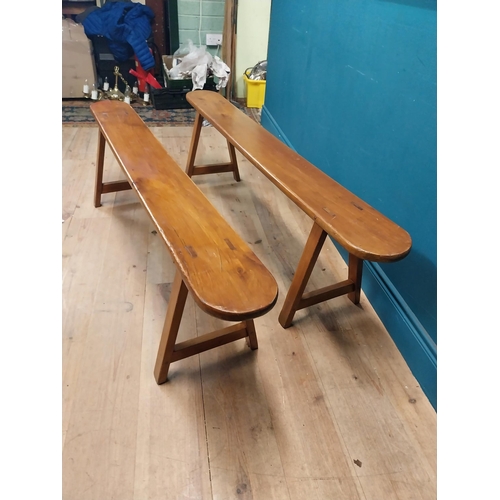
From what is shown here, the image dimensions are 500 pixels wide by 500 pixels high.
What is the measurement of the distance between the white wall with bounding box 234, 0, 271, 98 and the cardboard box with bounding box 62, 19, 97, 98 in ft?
4.44

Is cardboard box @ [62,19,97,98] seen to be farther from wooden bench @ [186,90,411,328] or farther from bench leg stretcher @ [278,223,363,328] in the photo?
bench leg stretcher @ [278,223,363,328]

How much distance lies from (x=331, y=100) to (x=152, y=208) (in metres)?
1.18

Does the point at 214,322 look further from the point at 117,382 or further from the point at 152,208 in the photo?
the point at 152,208

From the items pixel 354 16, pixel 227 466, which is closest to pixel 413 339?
pixel 227 466

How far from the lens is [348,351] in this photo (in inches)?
61.1

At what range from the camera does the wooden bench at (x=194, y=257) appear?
3.41 feet

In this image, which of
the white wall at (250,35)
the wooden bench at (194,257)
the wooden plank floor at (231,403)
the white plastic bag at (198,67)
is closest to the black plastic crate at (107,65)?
the white plastic bag at (198,67)

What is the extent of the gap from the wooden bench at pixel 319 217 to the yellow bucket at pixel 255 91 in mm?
1710

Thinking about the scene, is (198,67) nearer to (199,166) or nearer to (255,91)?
(255,91)

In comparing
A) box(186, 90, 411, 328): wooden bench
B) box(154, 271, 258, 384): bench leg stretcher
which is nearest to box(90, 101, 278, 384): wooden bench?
box(154, 271, 258, 384): bench leg stretcher

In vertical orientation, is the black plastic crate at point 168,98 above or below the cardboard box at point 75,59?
below

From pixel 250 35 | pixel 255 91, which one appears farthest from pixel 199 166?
pixel 250 35

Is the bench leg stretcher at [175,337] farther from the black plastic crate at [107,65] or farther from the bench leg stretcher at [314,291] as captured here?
the black plastic crate at [107,65]

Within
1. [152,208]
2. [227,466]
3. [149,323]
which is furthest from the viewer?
[149,323]
